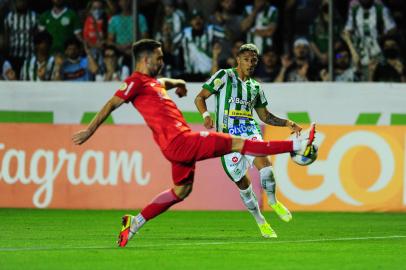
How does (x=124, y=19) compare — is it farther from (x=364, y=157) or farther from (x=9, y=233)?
(x=9, y=233)

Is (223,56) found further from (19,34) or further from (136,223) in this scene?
(136,223)

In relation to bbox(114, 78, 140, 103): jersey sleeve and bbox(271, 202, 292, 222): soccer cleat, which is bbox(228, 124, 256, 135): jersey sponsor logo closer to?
bbox(271, 202, 292, 222): soccer cleat

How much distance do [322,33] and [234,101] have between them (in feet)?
20.6

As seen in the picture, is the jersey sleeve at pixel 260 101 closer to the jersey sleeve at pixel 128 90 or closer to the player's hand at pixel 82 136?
the jersey sleeve at pixel 128 90

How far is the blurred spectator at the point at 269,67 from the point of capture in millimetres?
18906

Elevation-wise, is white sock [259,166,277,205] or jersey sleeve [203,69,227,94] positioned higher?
jersey sleeve [203,69,227,94]

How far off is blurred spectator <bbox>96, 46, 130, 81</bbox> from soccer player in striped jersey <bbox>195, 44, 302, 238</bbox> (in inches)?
237

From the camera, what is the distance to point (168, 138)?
10664 millimetres

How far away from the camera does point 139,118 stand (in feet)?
59.7

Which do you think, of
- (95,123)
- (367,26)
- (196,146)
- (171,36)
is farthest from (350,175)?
(95,123)

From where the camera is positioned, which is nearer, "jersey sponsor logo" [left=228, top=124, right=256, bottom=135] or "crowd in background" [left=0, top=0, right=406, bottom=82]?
"jersey sponsor logo" [left=228, top=124, right=256, bottom=135]

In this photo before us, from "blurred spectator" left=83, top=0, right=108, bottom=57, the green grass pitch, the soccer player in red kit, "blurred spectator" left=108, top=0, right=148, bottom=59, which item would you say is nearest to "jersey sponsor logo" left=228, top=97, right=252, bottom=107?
the green grass pitch

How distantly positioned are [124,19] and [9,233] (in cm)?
711

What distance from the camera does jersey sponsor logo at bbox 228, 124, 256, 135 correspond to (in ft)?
42.1
